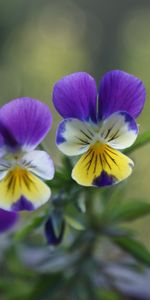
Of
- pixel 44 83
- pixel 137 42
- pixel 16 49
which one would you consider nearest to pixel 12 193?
pixel 44 83

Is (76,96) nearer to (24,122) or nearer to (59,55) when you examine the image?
(24,122)

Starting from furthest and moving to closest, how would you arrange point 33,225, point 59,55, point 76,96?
point 59,55, point 33,225, point 76,96

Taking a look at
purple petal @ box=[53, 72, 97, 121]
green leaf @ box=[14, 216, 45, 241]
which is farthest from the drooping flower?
green leaf @ box=[14, 216, 45, 241]

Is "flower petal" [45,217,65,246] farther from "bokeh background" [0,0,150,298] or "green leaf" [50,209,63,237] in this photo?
"bokeh background" [0,0,150,298]

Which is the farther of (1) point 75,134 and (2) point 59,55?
(2) point 59,55

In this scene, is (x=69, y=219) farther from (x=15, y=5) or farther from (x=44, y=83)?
(x=15, y=5)

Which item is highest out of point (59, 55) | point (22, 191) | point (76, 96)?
point (76, 96)

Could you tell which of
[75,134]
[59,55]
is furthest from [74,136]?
[59,55]

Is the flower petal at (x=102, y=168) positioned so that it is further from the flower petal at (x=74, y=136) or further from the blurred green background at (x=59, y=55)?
the blurred green background at (x=59, y=55)
